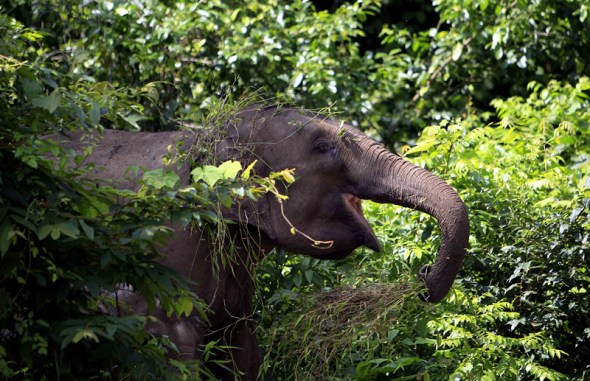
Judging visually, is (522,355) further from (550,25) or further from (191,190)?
(550,25)

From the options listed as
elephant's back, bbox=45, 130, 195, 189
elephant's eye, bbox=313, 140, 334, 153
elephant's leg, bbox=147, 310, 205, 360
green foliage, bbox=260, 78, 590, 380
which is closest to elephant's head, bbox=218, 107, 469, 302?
elephant's eye, bbox=313, 140, 334, 153

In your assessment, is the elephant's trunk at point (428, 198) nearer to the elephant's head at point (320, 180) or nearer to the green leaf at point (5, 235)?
the elephant's head at point (320, 180)

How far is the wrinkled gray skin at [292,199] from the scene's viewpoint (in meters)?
5.96

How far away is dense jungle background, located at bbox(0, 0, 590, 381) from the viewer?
4.71 meters

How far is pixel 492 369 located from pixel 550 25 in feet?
18.8

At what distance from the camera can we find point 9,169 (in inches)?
185

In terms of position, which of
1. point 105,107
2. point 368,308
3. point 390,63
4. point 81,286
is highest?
point 105,107

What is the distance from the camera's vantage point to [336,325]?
6.28 m

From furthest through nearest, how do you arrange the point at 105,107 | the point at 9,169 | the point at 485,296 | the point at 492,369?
the point at 485,296 < the point at 492,369 < the point at 105,107 < the point at 9,169

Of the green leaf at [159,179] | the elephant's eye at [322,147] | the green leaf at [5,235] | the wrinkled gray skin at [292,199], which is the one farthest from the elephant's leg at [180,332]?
the green leaf at [5,235]

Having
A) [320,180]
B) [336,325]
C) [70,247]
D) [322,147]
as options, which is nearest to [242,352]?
[336,325]

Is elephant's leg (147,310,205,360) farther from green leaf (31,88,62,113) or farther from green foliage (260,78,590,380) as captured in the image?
green leaf (31,88,62,113)

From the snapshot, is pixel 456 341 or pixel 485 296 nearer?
pixel 456 341

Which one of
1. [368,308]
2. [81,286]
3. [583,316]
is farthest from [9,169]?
[583,316]
